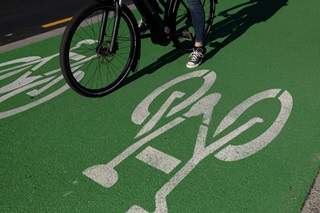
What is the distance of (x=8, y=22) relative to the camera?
6895 mm

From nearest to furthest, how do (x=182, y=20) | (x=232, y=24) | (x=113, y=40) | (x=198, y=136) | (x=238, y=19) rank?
(x=198, y=136) < (x=113, y=40) < (x=182, y=20) < (x=232, y=24) < (x=238, y=19)

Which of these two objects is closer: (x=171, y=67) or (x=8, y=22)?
(x=171, y=67)

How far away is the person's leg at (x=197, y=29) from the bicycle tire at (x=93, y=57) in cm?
83

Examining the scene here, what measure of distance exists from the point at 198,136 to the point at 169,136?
27 centimetres

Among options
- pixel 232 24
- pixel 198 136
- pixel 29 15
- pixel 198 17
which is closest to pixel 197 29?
pixel 198 17

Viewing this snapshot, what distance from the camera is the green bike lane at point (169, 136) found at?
2.37 meters

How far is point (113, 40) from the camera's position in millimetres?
3516

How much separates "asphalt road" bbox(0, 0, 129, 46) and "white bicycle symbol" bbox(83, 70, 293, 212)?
12.1 ft

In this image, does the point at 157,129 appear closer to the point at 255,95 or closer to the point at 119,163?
the point at 119,163

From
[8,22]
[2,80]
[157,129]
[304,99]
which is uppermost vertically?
[8,22]

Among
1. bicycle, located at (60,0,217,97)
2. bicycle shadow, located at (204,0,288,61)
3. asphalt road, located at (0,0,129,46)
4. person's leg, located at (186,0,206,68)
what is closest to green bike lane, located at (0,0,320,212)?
person's leg, located at (186,0,206,68)

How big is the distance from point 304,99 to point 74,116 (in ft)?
8.29

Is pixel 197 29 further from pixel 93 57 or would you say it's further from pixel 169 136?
pixel 169 136

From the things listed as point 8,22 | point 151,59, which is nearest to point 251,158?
point 151,59
